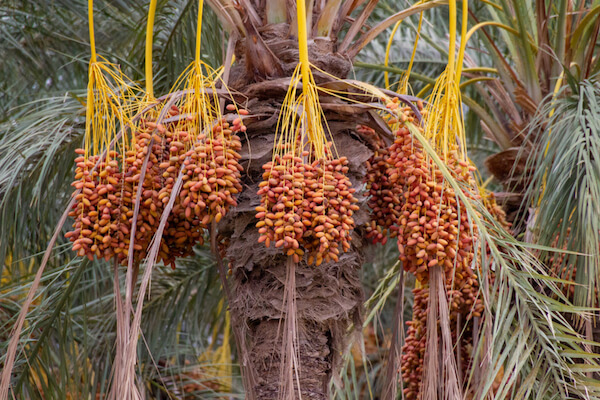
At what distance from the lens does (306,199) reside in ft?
5.34

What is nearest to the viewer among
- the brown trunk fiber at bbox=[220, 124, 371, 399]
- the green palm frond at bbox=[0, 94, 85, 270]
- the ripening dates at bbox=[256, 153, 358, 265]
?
the ripening dates at bbox=[256, 153, 358, 265]

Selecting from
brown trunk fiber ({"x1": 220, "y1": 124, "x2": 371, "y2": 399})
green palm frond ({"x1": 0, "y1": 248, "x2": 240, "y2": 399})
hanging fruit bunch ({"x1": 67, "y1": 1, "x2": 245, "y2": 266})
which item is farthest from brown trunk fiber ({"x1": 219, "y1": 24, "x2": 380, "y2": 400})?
green palm frond ({"x1": 0, "y1": 248, "x2": 240, "y2": 399})

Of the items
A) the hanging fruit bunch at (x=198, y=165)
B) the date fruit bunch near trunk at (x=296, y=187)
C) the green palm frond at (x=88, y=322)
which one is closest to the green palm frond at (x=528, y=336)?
the date fruit bunch near trunk at (x=296, y=187)

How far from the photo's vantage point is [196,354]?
424 cm

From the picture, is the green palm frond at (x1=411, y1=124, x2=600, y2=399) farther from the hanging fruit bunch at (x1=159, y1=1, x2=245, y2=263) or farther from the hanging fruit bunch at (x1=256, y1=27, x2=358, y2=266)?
the hanging fruit bunch at (x1=159, y1=1, x2=245, y2=263)

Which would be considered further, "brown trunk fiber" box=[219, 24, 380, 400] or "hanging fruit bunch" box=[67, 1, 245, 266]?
"brown trunk fiber" box=[219, 24, 380, 400]

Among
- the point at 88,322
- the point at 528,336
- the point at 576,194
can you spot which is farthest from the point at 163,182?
the point at 88,322

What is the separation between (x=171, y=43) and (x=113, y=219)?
1.72 m

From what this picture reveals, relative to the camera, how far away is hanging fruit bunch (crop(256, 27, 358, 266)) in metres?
1.60

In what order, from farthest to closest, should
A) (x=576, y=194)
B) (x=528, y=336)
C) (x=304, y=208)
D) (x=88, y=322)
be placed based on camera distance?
(x=88, y=322)
(x=576, y=194)
(x=528, y=336)
(x=304, y=208)

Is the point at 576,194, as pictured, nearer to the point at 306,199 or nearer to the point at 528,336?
the point at 528,336

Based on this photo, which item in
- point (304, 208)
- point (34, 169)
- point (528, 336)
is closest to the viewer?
point (304, 208)

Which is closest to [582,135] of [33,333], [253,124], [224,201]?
[253,124]

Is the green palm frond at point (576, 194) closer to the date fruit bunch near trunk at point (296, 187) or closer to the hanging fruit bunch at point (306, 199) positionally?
the date fruit bunch near trunk at point (296, 187)
